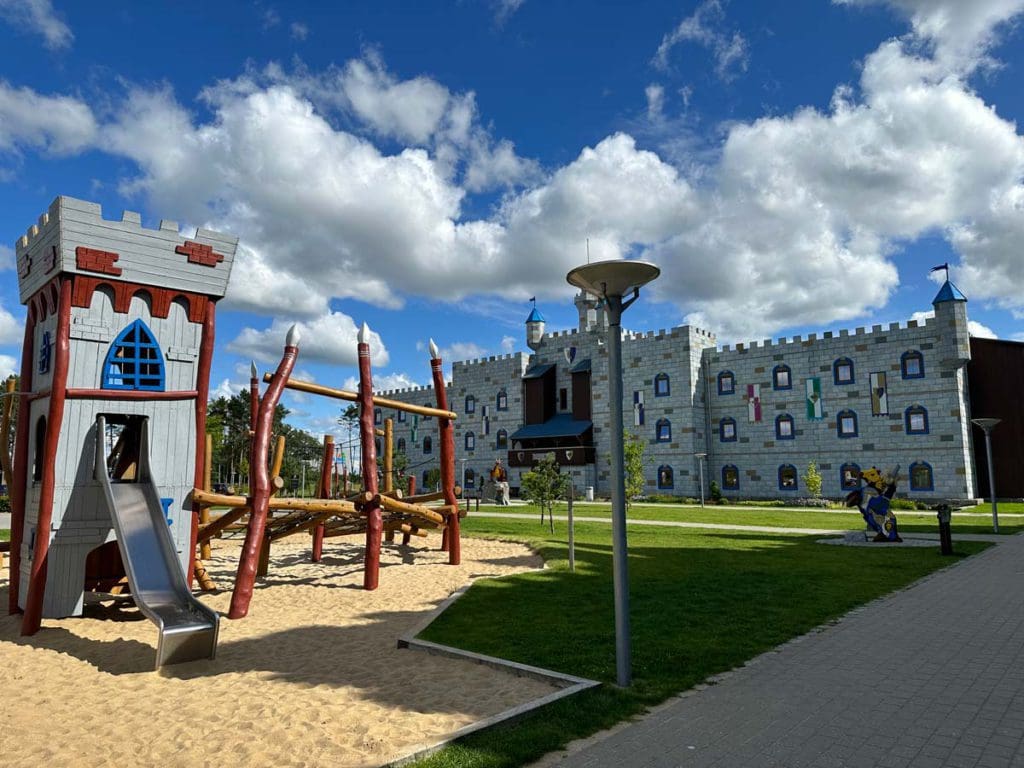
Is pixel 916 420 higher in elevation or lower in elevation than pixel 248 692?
higher

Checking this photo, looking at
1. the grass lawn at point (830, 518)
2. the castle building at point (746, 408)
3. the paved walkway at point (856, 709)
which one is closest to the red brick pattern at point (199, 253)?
the paved walkway at point (856, 709)

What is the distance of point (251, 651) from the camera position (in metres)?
7.53

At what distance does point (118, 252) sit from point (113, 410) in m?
2.35

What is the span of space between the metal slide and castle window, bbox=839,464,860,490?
33815 millimetres

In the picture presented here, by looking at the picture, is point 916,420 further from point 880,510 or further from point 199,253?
point 199,253

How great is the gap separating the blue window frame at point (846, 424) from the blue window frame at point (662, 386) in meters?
9.42

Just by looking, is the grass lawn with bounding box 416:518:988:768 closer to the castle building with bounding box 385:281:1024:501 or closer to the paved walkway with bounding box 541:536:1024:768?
the paved walkway with bounding box 541:536:1024:768

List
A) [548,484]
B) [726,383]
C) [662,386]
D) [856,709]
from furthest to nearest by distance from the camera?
1. [662,386]
2. [726,383]
3. [548,484]
4. [856,709]

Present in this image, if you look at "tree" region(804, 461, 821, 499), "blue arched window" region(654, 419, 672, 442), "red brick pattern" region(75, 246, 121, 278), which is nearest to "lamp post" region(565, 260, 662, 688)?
"red brick pattern" region(75, 246, 121, 278)

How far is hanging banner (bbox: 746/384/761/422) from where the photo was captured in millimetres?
37875

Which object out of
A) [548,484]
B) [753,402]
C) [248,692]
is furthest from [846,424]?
[248,692]

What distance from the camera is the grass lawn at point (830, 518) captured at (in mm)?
21641

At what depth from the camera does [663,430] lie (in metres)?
40.3

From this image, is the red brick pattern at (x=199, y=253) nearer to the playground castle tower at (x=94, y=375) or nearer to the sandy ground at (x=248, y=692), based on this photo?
the playground castle tower at (x=94, y=375)
